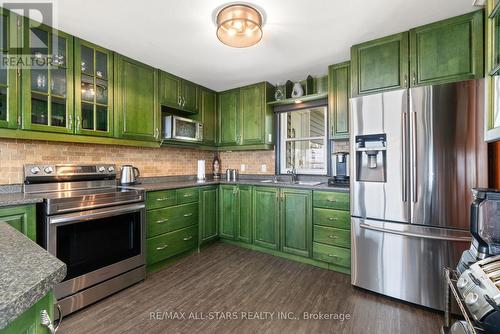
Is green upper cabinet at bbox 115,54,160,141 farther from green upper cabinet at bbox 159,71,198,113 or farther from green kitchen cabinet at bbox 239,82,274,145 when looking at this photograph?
green kitchen cabinet at bbox 239,82,274,145

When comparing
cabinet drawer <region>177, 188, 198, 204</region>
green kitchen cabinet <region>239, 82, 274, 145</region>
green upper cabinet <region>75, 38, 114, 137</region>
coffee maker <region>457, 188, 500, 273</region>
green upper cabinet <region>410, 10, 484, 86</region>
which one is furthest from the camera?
green kitchen cabinet <region>239, 82, 274, 145</region>

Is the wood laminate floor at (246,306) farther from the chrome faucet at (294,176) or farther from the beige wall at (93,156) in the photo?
the beige wall at (93,156)

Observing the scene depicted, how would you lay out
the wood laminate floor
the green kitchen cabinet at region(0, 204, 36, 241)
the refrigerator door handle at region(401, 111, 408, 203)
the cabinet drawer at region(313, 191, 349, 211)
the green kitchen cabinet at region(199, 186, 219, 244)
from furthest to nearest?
the green kitchen cabinet at region(199, 186, 219, 244) < the cabinet drawer at region(313, 191, 349, 211) < the refrigerator door handle at region(401, 111, 408, 203) < the wood laminate floor < the green kitchen cabinet at region(0, 204, 36, 241)

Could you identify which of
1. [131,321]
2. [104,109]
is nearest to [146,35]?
[104,109]

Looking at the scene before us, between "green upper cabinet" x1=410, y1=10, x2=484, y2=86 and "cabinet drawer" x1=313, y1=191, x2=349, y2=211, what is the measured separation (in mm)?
1208

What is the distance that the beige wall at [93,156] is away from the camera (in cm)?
207

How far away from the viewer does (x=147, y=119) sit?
9.39ft

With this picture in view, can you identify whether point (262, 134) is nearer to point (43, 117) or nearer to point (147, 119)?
point (147, 119)

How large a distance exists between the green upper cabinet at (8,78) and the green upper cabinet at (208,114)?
204 centimetres

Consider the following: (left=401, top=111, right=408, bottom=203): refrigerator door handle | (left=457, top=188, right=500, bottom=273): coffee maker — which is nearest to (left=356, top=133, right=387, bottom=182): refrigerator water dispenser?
(left=401, top=111, right=408, bottom=203): refrigerator door handle

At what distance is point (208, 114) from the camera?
3750 mm

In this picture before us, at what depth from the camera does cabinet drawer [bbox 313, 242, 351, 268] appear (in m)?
2.47

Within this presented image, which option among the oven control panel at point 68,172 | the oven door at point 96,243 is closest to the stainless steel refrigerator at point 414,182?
the oven door at point 96,243

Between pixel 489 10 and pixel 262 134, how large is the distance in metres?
2.42
